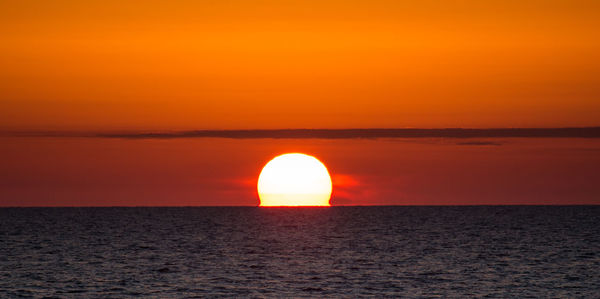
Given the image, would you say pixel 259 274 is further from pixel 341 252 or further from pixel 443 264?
pixel 341 252

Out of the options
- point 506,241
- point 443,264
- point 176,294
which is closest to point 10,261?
point 176,294

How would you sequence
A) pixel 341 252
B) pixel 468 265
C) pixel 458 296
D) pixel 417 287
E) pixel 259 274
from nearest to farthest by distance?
1. pixel 458 296
2. pixel 417 287
3. pixel 259 274
4. pixel 468 265
5. pixel 341 252

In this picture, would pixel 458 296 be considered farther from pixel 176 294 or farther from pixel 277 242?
pixel 277 242

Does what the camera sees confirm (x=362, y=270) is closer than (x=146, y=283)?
No

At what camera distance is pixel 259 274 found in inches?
2559

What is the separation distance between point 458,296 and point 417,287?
470 cm

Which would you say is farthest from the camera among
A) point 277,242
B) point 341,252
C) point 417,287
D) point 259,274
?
point 277,242

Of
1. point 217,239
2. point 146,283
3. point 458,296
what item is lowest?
point 458,296

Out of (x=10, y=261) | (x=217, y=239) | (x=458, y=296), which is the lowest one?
(x=458, y=296)

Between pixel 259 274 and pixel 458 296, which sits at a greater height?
pixel 259 274

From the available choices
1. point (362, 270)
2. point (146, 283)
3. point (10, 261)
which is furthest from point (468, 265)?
point (10, 261)

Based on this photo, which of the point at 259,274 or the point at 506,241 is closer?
the point at 259,274

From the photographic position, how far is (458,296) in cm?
5297

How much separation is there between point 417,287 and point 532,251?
34529 mm
